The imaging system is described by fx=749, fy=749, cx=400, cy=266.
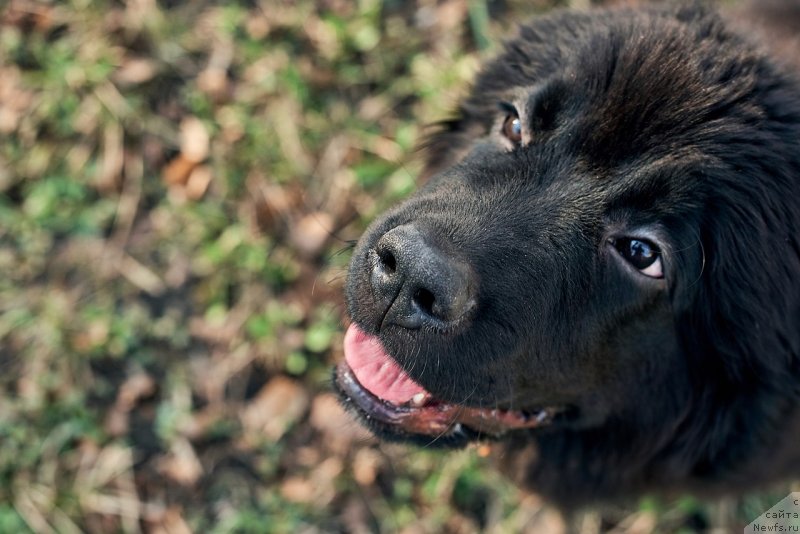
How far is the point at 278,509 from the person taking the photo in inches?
144

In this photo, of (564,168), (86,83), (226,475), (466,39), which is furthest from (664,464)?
(86,83)

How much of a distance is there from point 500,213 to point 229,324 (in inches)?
82.2

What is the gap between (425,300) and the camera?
2088 mm

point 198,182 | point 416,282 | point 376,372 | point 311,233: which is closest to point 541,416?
point 376,372

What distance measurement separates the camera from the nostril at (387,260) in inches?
82.4

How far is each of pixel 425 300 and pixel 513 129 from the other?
0.84 m

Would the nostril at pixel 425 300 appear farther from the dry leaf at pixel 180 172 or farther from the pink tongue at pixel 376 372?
the dry leaf at pixel 180 172

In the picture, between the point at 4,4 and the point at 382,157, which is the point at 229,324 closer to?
the point at 382,157

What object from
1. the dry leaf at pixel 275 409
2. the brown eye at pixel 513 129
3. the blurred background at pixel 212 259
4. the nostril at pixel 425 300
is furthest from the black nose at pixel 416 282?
the dry leaf at pixel 275 409

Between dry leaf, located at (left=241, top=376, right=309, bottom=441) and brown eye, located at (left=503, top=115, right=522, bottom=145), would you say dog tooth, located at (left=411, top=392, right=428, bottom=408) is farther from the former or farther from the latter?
dry leaf, located at (left=241, top=376, right=309, bottom=441)

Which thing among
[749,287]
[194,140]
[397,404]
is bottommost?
[194,140]

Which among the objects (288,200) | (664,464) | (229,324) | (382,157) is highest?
(664,464)

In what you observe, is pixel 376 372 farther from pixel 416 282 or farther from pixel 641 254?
pixel 641 254

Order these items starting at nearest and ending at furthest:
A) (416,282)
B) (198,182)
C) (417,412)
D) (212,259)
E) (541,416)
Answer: (416,282), (417,412), (541,416), (212,259), (198,182)
